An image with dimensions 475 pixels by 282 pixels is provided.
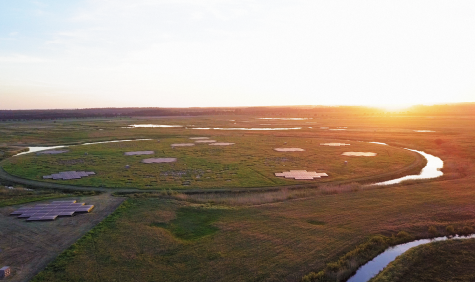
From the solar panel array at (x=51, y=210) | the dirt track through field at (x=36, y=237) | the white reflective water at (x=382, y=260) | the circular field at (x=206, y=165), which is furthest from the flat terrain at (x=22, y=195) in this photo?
the white reflective water at (x=382, y=260)

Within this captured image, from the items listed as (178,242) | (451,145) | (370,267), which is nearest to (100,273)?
(178,242)

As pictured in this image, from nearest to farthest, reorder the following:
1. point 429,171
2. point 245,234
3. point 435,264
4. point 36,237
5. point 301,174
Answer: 1. point 435,264
2. point 36,237
3. point 245,234
4. point 301,174
5. point 429,171

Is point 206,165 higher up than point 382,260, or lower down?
higher up

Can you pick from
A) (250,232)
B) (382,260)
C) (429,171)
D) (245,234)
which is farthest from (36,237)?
(429,171)

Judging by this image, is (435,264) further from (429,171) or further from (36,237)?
(429,171)

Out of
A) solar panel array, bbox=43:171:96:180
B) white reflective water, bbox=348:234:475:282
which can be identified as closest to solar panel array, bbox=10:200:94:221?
solar panel array, bbox=43:171:96:180

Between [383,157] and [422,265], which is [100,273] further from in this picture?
[383,157]
